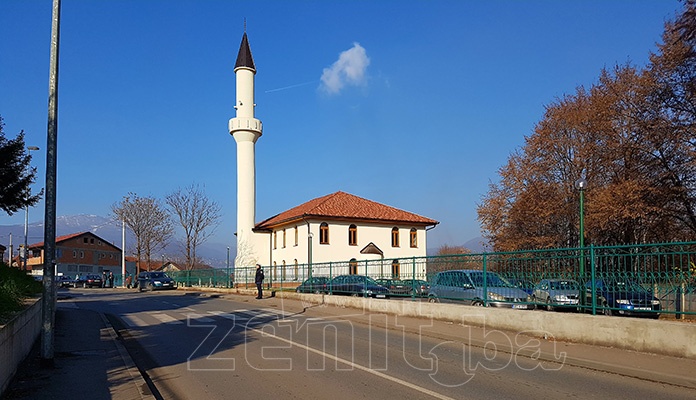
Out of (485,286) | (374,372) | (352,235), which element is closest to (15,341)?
(374,372)

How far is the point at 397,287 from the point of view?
750 inches

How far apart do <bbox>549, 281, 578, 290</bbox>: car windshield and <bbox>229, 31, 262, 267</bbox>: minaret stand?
134 ft

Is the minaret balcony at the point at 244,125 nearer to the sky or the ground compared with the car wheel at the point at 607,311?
nearer to the sky

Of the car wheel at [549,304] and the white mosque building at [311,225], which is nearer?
the car wheel at [549,304]

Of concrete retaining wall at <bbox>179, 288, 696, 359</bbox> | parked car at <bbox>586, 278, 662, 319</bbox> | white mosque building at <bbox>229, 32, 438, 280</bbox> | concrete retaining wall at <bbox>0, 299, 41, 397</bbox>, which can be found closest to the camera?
concrete retaining wall at <bbox>0, 299, 41, 397</bbox>

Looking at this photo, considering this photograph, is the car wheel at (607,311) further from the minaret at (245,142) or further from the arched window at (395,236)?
the minaret at (245,142)

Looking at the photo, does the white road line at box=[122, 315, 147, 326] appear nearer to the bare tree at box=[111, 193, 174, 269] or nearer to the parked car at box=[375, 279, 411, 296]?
the parked car at box=[375, 279, 411, 296]

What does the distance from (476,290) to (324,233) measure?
3240 centimetres

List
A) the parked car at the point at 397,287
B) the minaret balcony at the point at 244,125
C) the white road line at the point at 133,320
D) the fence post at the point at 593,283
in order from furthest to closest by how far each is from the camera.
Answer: the minaret balcony at the point at 244,125 < the parked car at the point at 397,287 < the white road line at the point at 133,320 < the fence post at the point at 593,283

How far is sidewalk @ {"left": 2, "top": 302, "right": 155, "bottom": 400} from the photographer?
8.01 metres

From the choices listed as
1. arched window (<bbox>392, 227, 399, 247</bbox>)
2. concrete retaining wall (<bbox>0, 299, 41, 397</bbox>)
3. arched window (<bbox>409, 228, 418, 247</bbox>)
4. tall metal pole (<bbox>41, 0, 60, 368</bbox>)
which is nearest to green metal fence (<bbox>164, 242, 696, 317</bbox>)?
tall metal pole (<bbox>41, 0, 60, 368</bbox>)

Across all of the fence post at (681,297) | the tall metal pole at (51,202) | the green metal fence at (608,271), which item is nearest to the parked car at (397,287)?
the green metal fence at (608,271)

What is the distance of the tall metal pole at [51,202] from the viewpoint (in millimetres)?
9742

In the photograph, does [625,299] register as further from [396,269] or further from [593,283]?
[396,269]
